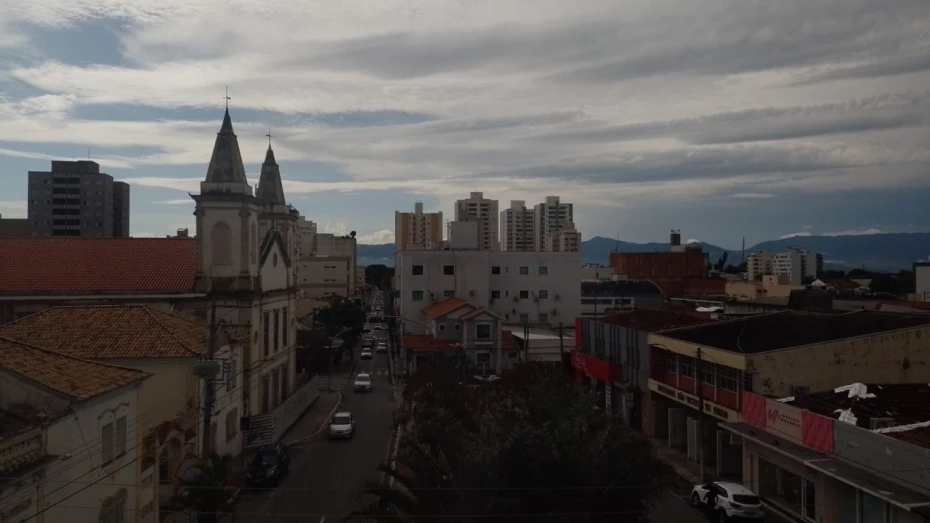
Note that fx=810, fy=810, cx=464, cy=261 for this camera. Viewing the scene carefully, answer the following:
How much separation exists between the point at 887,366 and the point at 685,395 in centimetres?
655

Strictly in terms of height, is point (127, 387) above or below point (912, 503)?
above

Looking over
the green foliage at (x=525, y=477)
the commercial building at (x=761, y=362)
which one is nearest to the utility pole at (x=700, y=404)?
the commercial building at (x=761, y=362)

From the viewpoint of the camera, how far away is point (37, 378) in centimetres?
1456

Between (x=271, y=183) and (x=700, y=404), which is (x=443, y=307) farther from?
(x=700, y=404)

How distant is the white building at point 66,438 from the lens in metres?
12.6

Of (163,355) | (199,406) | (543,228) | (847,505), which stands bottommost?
(847,505)

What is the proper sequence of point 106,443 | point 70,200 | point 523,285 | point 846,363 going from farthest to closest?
point 70,200
point 523,285
point 846,363
point 106,443

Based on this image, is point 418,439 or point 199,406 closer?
point 418,439

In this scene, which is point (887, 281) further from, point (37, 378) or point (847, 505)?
point (37, 378)

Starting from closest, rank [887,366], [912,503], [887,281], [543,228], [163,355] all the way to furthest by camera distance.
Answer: [912,503] → [163,355] → [887,366] → [887,281] → [543,228]

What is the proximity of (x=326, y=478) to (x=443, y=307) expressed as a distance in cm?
2974

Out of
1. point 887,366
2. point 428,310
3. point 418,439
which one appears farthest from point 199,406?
point 428,310

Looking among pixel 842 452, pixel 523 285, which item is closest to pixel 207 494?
pixel 842 452

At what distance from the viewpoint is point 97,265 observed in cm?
3444
